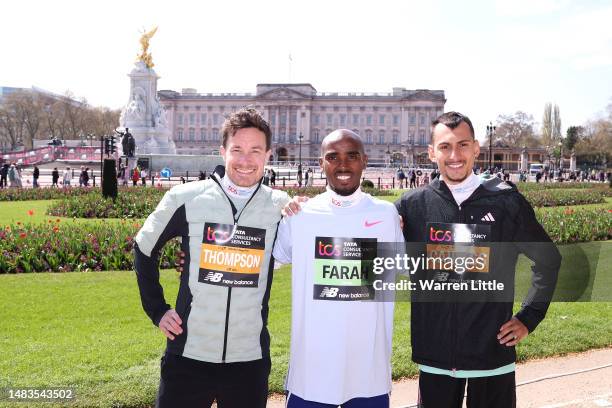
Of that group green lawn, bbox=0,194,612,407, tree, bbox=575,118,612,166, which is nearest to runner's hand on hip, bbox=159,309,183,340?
green lawn, bbox=0,194,612,407

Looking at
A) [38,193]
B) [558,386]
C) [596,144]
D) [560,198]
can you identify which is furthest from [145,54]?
[596,144]

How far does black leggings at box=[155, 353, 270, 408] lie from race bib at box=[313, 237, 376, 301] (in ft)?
1.93

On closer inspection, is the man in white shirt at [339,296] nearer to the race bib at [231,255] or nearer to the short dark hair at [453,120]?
the race bib at [231,255]

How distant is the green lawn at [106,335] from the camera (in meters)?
5.25

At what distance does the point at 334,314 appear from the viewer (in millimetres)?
2961

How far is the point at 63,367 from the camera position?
218 inches

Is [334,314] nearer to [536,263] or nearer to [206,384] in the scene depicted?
[206,384]

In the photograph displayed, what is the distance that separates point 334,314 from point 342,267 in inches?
9.3

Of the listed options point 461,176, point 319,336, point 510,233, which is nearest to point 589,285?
point 510,233

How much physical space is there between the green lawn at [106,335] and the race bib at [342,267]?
266 centimetres

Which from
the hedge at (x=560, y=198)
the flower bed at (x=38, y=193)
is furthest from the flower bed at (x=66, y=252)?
the hedge at (x=560, y=198)

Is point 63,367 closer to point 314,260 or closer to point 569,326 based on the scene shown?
point 314,260

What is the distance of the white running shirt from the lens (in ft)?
9.70

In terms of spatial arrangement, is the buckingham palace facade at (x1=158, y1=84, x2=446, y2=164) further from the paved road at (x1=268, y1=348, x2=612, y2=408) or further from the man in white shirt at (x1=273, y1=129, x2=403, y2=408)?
the man in white shirt at (x1=273, y1=129, x2=403, y2=408)
